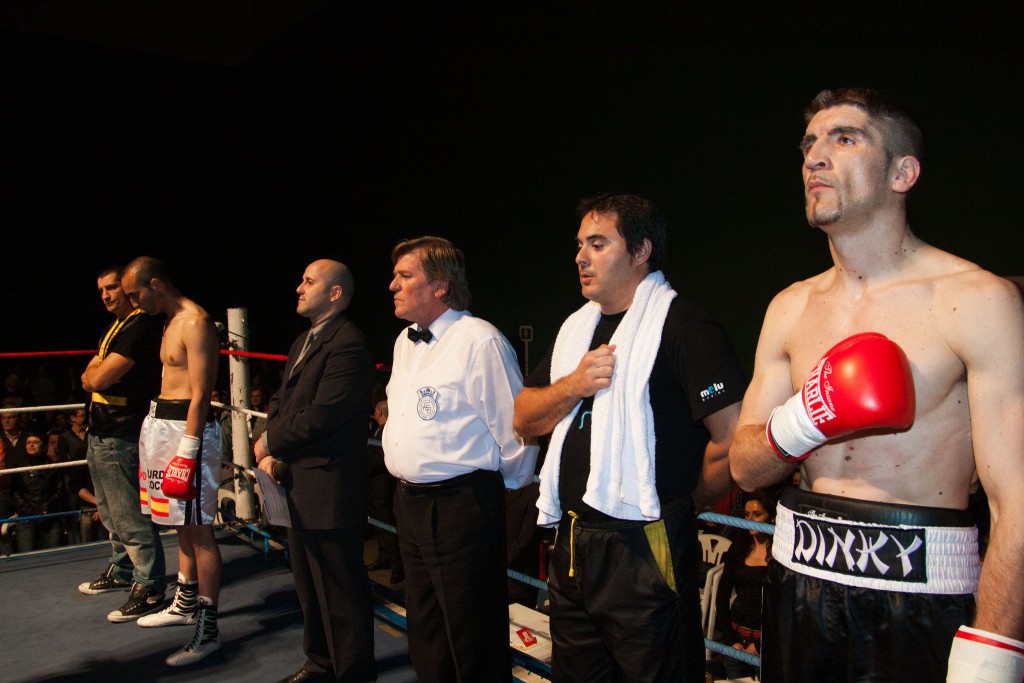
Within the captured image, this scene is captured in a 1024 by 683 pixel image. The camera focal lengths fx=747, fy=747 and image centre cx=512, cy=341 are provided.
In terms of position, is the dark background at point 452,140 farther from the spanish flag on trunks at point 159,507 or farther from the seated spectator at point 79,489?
the spanish flag on trunks at point 159,507

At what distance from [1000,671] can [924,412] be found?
13.9 inches

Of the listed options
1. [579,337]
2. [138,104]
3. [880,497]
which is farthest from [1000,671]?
[138,104]

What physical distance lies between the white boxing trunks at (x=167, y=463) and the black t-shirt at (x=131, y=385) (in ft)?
0.73

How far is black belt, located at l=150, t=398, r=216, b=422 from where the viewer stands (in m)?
2.75

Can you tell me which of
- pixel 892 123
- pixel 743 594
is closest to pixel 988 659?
pixel 892 123

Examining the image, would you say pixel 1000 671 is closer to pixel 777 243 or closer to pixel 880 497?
pixel 880 497

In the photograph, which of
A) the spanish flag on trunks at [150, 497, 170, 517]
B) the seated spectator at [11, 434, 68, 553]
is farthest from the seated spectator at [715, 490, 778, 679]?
the seated spectator at [11, 434, 68, 553]

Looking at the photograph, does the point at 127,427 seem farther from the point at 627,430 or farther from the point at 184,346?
the point at 627,430

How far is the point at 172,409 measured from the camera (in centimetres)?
275

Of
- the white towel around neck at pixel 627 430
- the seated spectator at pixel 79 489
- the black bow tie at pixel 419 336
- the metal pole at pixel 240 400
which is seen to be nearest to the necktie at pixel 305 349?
the black bow tie at pixel 419 336

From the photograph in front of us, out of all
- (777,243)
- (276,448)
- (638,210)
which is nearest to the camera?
(638,210)

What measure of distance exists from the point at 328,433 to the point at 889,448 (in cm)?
156

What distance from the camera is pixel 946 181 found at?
441 cm

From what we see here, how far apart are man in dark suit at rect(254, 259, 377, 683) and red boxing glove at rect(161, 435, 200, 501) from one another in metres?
0.43
